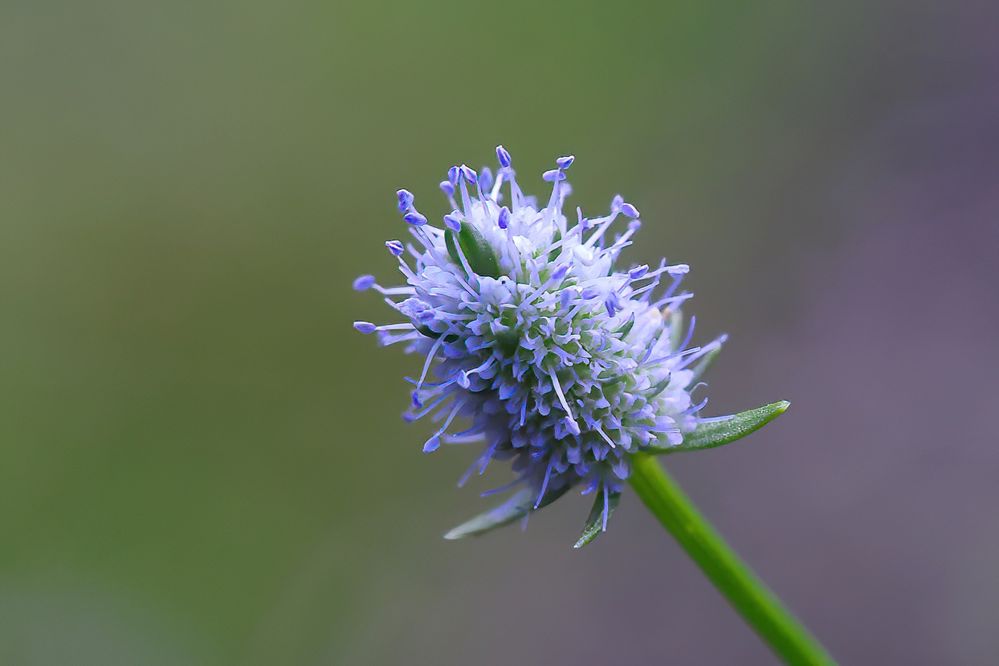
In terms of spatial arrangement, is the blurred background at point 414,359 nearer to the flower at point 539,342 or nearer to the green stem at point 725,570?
the green stem at point 725,570

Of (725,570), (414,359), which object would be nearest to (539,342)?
(725,570)

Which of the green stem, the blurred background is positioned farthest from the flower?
the blurred background

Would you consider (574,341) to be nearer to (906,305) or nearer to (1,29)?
(906,305)

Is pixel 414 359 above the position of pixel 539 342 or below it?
above

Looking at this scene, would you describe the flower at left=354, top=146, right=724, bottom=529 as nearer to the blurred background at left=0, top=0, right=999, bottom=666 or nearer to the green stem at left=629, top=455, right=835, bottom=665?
the green stem at left=629, top=455, right=835, bottom=665

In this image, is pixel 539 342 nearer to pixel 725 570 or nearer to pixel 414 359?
pixel 725 570
